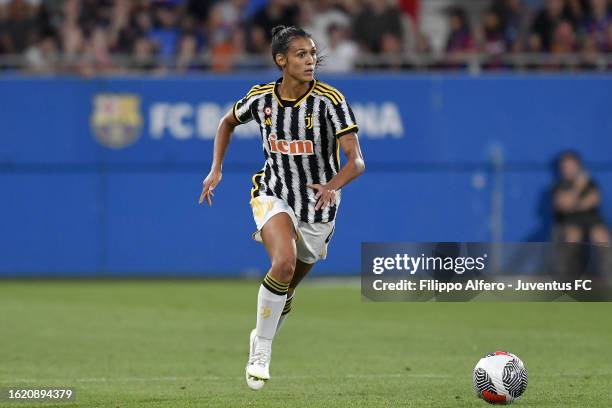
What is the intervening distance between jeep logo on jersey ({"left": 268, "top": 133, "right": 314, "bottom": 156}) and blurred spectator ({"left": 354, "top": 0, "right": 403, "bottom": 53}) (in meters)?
10.8

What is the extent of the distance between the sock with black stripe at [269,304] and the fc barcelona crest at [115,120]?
11.0 meters

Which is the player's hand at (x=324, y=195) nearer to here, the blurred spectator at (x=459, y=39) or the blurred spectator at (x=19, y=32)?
Answer: the blurred spectator at (x=459, y=39)

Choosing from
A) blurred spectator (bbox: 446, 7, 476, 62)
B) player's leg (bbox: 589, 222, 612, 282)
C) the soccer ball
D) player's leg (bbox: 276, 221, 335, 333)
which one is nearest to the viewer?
the soccer ball

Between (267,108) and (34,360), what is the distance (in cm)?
340

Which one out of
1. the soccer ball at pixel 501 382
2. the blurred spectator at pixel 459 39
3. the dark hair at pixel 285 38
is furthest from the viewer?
the blurred spectator at pixel 459 39

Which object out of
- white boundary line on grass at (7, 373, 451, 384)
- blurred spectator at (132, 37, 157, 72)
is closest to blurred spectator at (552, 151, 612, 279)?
blurred spectator at (132, 37, 157, 72)

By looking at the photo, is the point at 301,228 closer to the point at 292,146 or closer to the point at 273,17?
the point at 292,146

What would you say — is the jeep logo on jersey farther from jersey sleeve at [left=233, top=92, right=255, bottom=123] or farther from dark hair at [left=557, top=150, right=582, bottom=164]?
dark hair at [left=557, top=150, right=582, bottom=164]

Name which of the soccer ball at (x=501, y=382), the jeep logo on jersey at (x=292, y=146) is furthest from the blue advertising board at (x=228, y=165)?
the soccer ball at (x=501, y=382)

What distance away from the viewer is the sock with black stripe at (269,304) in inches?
341

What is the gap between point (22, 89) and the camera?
63.0 feet

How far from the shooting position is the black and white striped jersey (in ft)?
28.9

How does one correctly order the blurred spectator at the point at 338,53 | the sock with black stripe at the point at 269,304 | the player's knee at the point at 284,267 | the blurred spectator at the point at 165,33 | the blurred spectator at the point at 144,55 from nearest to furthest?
the player's knee at the point at 284,267 < the sock with black stripe at the point at 269,304 < the blurred spectator at the point at 144,55 < the blurred spectator at the point at 338,53 < the blurred spectator at the point at 165,33

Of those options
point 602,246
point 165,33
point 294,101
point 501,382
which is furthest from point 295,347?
point 165,33
